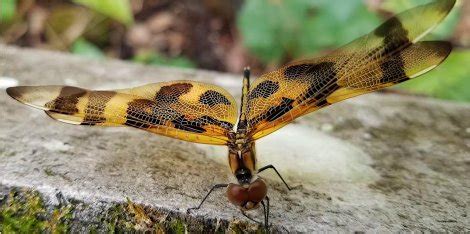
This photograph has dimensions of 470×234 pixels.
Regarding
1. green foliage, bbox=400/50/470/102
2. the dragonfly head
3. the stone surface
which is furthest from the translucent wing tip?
green foliage, bbox=400/50/470/102

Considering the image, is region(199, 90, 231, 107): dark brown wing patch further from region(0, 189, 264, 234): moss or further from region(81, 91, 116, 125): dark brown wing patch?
region(0, 189, 264, 234): moss

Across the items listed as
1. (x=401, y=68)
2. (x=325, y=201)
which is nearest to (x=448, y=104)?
(x=401, y=68)

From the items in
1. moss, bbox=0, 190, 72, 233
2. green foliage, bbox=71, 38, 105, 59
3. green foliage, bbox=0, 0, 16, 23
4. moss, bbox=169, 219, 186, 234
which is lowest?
moss, bbox=169, 219, 186, 234

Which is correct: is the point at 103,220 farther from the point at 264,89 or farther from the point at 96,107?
the point at 264,89

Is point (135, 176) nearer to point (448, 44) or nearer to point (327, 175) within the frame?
point (327, 175)

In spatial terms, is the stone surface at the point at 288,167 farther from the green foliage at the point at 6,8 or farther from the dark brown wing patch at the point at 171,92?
the green foliage at the point at 6,8

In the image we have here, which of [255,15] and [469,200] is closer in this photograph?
[469,200]
